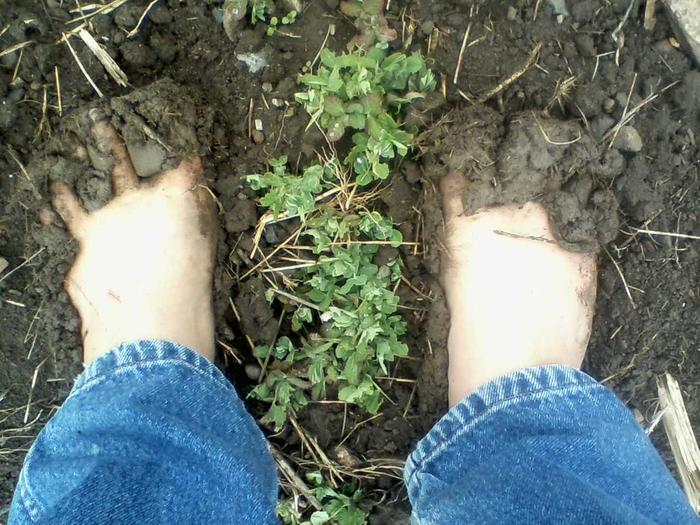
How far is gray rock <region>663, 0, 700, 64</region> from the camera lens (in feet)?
5.09

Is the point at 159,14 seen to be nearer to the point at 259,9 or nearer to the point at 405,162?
the point at 259,9

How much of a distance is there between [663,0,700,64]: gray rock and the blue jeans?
33.0 inches

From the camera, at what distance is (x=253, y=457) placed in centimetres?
140

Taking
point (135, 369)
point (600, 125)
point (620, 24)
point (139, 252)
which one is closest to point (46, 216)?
point (139, 252)

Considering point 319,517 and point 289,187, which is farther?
point 319,517

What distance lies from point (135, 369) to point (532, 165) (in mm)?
981

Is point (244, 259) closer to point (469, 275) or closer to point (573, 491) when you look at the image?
point (469, 275)

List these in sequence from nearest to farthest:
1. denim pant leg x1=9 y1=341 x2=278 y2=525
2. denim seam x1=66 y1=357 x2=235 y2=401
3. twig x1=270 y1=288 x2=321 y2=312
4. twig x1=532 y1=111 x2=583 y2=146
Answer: denim pant leg x1=9 y1=341 x2=278 y2=525, denim seam x1=66 y1=357 x2=235 y2=401, twig x1=532 y1=111 x2=583 y2=146, twig x1=270 y1=288 x2=321 y2=312

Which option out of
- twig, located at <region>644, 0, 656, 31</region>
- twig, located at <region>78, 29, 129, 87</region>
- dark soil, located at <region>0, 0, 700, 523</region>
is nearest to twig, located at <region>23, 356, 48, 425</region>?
dark soil, located at <region>0, 0, 700, 523</region>

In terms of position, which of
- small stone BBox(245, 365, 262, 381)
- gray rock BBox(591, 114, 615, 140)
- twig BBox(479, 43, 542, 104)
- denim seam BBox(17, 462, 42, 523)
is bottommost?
small stone BBox(245, 365, 262, 381)

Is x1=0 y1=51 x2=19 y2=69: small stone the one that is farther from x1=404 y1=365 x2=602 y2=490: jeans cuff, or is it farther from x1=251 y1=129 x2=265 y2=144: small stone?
x1=404 y1=365 x2=602 y2=490: jeans cuff

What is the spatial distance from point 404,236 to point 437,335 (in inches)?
10.2

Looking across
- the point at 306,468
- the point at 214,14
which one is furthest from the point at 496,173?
the point at 306,468

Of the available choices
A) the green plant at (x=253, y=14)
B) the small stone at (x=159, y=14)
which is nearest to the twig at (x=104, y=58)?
the small stone at (x=159, y=14)
